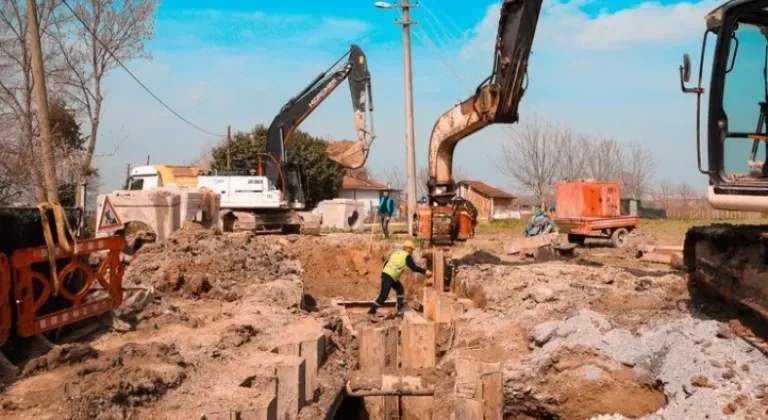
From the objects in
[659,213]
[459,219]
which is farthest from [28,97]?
[659,213]

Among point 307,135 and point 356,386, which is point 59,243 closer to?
point 356,386

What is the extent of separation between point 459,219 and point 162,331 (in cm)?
523

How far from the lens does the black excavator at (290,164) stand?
703 inches

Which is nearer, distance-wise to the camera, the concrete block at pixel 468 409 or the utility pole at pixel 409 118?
the concrete block at pixel 468 409

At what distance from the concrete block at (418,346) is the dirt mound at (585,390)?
225 centimetres

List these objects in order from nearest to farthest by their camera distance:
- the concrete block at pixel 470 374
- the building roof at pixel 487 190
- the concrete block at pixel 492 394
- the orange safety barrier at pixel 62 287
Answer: the orange safety barrier at pixel 62 287
the concrete block at pixel 492 394
the concrete block at pixel 470 374
the building roof at pixel 487 190

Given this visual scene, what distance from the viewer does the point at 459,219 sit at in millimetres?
10914

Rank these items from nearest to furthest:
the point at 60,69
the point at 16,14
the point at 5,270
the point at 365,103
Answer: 1. the point at 5,270
2. the point at 365,103
3. the point at 16,14
4. the point at 60,69

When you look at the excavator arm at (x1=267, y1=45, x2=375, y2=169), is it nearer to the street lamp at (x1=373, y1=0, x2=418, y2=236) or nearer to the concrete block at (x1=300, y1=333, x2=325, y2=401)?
the street lamp at (x1=373, y1=0, x2=418, y2=236)

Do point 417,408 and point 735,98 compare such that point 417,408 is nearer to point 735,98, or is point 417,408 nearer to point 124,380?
point 124,380

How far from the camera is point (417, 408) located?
8.30 meters

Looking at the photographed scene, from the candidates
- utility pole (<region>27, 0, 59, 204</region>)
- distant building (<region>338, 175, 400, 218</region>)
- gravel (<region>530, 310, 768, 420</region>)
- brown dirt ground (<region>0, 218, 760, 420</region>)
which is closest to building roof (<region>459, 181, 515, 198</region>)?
distant building (<region>338, 175, 400, 218</region>)

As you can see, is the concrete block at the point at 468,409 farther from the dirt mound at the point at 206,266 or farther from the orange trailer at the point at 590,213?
the orange trailer at the point at 590,213

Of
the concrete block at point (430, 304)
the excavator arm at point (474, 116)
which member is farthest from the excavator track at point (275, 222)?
the concrete block at point (430, 304)
